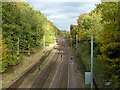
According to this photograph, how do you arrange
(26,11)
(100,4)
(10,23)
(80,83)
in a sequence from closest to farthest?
(100,4), (80,83), (10,23), (26,11)

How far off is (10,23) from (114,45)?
1971 centimetres

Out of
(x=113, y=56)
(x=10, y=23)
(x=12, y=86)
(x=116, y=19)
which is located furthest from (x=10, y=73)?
(x=116, y=19)

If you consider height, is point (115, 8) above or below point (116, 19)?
above

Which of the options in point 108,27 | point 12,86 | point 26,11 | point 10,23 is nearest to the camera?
point 108,27

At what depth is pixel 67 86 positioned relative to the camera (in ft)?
54.1

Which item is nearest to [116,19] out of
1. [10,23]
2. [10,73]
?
[10,73]

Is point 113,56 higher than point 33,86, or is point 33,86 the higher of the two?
point 113,56

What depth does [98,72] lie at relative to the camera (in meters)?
19.0

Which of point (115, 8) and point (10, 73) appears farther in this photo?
point (10, 73)

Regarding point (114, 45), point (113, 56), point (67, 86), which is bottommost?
point (67, 86)

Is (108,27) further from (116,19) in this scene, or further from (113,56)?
(113,56)

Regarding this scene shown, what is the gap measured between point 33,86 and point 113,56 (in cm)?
1136

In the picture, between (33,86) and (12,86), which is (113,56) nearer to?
(33,86)

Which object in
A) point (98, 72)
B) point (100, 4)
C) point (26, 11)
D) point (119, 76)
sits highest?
point (26, 11)
